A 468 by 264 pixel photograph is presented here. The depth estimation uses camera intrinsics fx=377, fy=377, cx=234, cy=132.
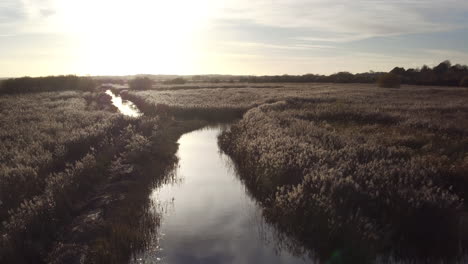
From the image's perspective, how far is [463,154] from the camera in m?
12.9

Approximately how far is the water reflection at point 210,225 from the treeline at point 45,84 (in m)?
57.4

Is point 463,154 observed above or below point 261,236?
above

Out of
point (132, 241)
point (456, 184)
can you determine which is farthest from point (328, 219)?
point (456, 184)

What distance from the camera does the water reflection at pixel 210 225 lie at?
7.55m

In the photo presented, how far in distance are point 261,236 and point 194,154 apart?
10.0 meters

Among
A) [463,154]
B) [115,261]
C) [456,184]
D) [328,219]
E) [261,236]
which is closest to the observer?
[115,261]

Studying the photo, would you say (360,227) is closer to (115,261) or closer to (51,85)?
(115,261)

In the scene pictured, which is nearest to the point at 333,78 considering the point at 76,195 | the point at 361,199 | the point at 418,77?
the point at 418,77

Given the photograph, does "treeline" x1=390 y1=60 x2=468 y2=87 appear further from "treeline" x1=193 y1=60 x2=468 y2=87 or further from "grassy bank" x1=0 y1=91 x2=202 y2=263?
"grassy bank" x1=0 y1=91 x2=202 y2=263

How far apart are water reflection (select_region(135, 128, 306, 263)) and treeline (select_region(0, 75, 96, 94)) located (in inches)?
2261

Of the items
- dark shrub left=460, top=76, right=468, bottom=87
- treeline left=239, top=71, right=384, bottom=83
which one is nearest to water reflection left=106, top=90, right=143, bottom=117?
dark shrub left=460, top=76, right=468, bottom=87

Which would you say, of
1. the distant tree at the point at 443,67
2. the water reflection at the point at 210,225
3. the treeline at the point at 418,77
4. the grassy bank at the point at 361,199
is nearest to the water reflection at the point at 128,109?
the water reflection at the point at 210,225

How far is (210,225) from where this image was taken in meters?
9.14

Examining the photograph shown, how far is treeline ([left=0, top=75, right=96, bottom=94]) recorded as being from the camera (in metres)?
62.3
